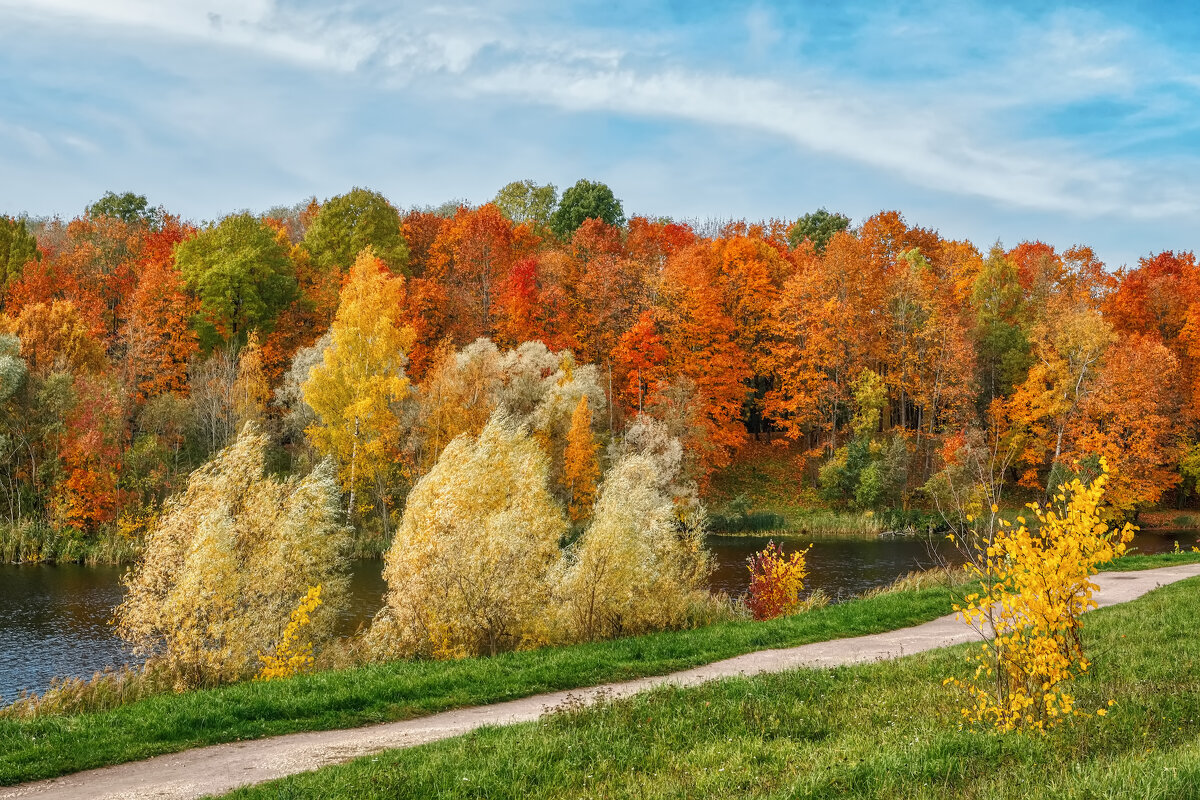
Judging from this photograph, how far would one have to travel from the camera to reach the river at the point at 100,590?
22.1 meters

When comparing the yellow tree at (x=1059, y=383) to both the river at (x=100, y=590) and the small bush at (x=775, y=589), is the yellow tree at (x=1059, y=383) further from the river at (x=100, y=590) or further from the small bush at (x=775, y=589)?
the small bush at (x=775, y=589)

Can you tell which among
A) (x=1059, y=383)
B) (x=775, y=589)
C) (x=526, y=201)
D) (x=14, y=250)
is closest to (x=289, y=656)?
(x=775, y=589)

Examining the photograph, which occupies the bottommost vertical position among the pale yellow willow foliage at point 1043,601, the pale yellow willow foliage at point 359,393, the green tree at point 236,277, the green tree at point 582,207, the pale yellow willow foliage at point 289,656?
the pale yellow willow foliage at point 289,656

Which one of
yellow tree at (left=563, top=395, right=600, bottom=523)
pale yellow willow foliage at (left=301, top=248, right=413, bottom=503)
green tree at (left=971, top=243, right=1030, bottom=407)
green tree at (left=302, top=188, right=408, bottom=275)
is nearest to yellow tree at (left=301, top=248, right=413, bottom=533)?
pale yellow willow foliage at (left=301, top=248, right=413, bottom=503)

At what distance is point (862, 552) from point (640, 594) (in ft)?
81.9

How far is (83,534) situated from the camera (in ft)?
124

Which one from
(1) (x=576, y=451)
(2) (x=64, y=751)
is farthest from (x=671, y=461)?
(2) (x=64, y=751)

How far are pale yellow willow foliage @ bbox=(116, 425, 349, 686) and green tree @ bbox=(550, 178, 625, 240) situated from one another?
5423 centimetres

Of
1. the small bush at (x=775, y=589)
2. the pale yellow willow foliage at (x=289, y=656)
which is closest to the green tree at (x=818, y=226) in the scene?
the small bush at (x=775, y=589)

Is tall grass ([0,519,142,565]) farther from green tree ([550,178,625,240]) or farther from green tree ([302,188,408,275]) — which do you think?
green tree ([550,178,625,240])

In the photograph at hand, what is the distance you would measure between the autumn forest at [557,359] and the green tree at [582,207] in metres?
5.36

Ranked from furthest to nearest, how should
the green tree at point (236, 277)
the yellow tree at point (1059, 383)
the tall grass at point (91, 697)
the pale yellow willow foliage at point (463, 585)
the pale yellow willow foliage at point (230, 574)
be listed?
the green tree at point (236, 277), the yellow tree at point (1059, 383), the pale yellow willow foliage at point (463, 585), the pale yellow willow foliage at point (230, 574), the tall grass at point (91, 697)

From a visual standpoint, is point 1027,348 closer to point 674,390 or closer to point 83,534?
point 674,390

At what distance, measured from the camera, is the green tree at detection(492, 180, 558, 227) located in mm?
84688
